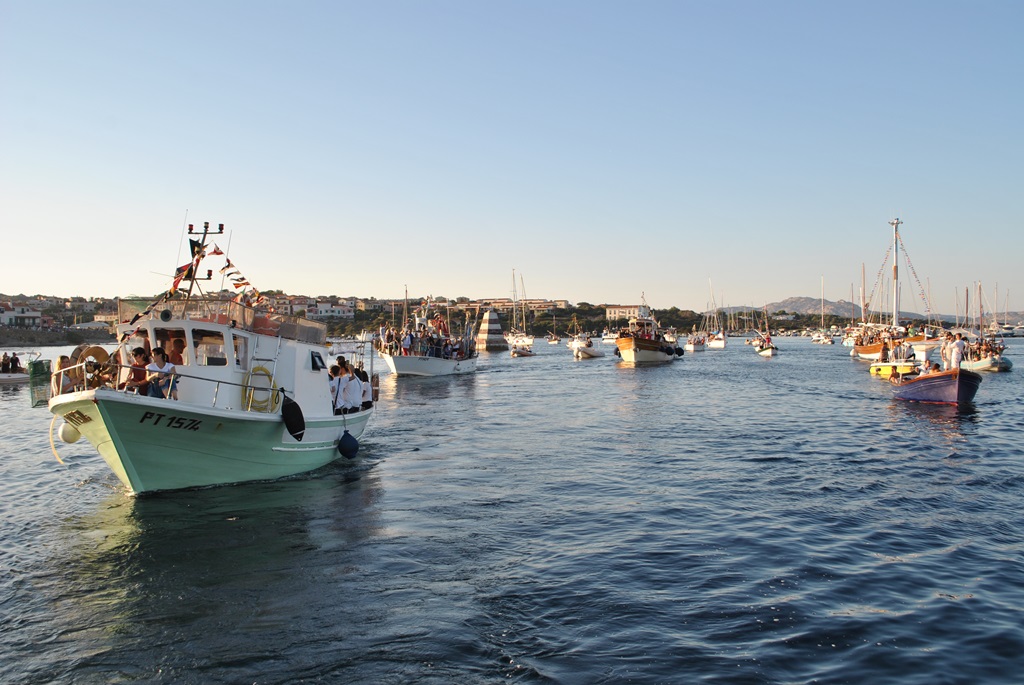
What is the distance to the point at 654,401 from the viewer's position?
3694 cm

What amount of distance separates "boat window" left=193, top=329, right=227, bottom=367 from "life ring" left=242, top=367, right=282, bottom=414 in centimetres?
67

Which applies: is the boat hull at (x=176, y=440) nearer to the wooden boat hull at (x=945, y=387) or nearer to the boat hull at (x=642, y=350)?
the wooden boat hull at (x=945, y=387)

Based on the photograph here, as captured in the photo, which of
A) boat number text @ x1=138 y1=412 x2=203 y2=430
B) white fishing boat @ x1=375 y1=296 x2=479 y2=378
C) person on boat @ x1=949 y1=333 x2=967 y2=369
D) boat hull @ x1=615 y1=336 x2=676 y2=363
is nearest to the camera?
boat number text @ x1=138 y1=412 x2=203 y2=430

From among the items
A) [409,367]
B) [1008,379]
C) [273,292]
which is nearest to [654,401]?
[409,367]

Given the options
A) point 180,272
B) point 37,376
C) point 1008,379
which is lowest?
point 1008,379

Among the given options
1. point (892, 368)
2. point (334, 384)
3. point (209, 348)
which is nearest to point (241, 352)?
point (209, 348)

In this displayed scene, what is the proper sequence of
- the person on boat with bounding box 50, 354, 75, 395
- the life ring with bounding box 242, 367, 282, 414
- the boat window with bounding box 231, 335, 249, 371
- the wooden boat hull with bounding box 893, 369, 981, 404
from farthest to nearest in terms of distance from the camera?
the wooden boat hull with bounding box 893, 369, 981, 404, the boat window with bounding box 231, 335, 249, 371, the life ring with bounding box 242, 367, 282, 414, the person on boat with bounding box 50, 354, 75, 395

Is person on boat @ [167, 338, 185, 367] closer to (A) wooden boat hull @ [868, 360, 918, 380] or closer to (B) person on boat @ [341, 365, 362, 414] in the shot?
(B) person on boat @ [341, 365, 362, 414]

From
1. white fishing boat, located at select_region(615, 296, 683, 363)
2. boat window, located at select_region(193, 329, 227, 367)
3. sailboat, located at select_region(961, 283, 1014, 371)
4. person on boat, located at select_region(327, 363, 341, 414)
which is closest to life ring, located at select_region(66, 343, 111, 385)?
boat window, located at select_region(193, 329, 227, 367)

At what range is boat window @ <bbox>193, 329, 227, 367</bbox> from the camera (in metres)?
14.7

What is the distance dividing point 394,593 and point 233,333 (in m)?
7.66

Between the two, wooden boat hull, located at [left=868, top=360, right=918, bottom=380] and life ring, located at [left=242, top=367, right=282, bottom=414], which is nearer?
life ring, located at [left=242, top=367, right=282, bottom=414]

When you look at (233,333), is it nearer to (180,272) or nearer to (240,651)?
(180,272)

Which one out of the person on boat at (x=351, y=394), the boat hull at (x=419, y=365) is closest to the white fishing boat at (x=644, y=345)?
the boat hull at (x=419, y=365)
